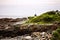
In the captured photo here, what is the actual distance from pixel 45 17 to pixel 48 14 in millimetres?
1770

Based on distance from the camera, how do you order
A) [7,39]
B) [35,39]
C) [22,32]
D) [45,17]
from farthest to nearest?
[45,17], [22,32], [7,39], [35,39]

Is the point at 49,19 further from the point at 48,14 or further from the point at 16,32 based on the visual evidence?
the point at 16,32

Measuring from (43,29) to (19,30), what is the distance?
3056 millimetres

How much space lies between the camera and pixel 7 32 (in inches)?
998

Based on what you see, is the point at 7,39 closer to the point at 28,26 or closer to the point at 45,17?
the point at 28,26

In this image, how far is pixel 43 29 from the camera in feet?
77.0

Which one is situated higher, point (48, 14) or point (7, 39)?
point (48, 14)

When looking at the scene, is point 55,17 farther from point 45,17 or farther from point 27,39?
point 27,39

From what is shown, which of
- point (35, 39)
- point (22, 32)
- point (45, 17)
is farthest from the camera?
point (45, 17)

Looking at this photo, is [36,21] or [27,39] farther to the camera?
[36,21]

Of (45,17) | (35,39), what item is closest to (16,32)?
(45,17)

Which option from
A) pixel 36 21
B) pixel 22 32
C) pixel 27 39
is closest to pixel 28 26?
pixel 22 32

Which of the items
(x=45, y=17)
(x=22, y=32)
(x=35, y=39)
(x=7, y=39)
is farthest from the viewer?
(x=45, y=17)

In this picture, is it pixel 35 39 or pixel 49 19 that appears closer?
pixel 35 39
